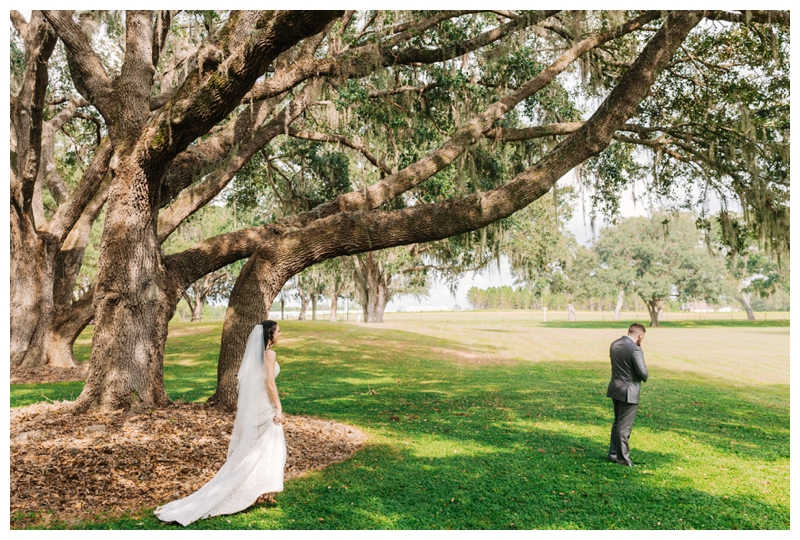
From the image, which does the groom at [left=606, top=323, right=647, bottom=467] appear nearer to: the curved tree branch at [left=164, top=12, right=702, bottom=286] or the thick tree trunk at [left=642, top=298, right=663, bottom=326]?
the curved tree branch at [left=164, top=12, right=702, bottom=286]

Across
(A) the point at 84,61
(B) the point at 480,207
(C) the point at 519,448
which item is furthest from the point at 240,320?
(A) the point at 84,61

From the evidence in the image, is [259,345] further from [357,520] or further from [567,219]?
[567,219]

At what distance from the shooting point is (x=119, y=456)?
232 inches

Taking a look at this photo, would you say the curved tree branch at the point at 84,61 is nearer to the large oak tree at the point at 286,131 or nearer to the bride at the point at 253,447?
the large oak tree at the point at 286,131

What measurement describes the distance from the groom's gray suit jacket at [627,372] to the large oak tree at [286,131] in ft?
7.64

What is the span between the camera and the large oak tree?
22.8ft

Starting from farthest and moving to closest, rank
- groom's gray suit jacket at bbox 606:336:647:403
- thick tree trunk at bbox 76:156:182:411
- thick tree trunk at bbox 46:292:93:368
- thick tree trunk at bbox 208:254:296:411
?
thick tree trunk at bbox 46:292:93:368 < thick tree trunk at bbox 208:254:296:411 < thick tree trunk at bbox 76:156:182:411 < groom's gray suit jacket at bbox 606:336:647:403

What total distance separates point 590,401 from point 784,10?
7.38 meters

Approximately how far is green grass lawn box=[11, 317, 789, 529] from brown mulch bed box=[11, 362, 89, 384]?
0.76 meters

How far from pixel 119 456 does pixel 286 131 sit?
19.8ft

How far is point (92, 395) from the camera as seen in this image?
24.1 feet

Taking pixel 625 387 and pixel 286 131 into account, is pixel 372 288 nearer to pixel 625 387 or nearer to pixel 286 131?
pixel 286 131

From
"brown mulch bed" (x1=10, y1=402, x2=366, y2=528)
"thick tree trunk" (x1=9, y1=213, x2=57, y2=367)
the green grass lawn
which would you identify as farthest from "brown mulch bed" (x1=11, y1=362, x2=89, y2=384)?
"brown mulch bed" (x1=10, y1=402, x2=366, y2=528)

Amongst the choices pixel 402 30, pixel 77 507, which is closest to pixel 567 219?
pixel 402 30
